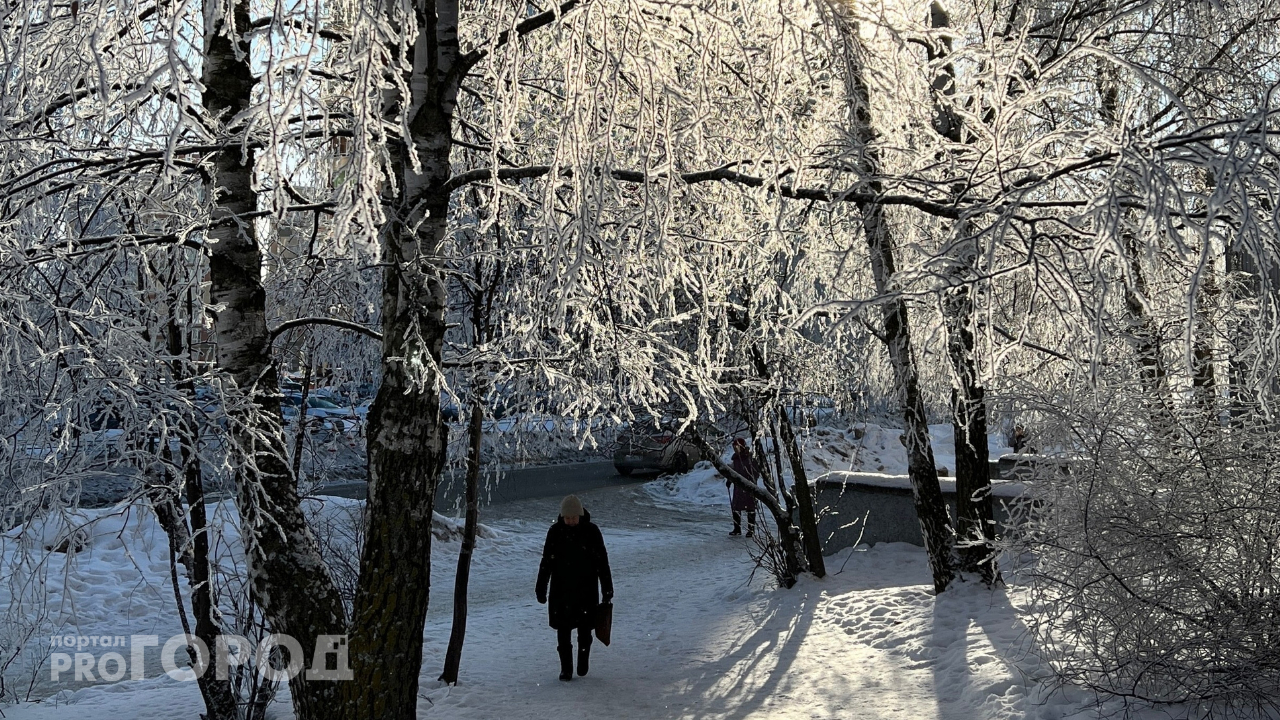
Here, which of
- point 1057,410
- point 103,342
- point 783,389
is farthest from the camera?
point 783,389

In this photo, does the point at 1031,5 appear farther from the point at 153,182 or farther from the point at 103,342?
the point at 103,342

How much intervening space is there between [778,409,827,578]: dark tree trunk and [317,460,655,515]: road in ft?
24.0

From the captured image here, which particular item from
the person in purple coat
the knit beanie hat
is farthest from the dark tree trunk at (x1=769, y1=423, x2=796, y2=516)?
the knit beanie hat

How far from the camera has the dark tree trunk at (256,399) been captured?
4570 millimetres

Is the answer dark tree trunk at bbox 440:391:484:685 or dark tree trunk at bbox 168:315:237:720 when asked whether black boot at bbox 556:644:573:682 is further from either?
dark tree trunk at bbox 168:315:237:720

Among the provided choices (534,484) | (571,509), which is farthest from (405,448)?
(534,484)

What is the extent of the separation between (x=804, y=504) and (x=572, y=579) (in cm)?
377

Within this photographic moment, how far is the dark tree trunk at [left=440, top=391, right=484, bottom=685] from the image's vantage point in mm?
7371

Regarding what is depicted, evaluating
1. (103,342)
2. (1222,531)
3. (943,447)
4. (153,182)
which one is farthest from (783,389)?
(943,447)

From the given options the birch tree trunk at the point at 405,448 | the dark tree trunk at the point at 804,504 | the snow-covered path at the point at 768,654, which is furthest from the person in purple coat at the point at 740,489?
the birch tree trunk at the point at 405,448

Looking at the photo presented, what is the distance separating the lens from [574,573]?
7516 millimetres

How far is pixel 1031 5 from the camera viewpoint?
8375mm

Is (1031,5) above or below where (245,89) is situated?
above

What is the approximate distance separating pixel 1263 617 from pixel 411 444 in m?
3.96
